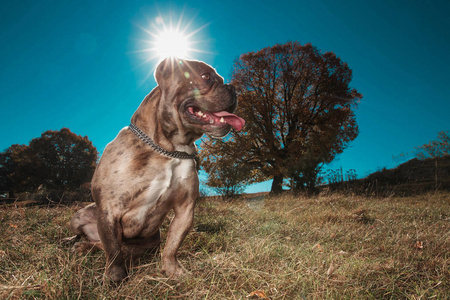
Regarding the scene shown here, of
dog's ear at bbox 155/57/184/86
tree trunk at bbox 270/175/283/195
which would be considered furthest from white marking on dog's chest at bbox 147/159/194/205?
tree trunk at bbox 270/175/283/195

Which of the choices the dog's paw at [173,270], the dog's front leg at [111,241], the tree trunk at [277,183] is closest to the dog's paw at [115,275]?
the dog's front leg at [111,241]

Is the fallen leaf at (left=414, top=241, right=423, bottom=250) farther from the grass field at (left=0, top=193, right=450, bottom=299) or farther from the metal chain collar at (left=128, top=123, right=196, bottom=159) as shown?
the metal chain collar at (left=128, top=123, right=196, bottom=159)

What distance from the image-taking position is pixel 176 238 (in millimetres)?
2455

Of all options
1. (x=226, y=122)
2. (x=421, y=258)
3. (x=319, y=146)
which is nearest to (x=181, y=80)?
(x=226, y=122)

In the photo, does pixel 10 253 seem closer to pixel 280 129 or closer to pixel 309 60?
pixel 280 129

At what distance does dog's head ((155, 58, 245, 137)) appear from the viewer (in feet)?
8.03

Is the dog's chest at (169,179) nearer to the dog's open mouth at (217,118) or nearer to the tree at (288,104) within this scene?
the dog's open mouth at (217,118)

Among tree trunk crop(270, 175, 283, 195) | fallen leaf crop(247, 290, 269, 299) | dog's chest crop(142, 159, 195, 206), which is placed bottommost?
fallen leaf crop(247, 290, 269, 299)

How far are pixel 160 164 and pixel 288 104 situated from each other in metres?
20.3

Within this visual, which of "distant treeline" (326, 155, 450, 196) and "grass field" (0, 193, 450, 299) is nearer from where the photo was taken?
"grass field" (0, 193, 450, 299)

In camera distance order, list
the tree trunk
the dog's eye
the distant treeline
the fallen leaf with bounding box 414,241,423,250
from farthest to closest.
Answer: the tree trunk → the distant treeline → the fallen leaf with bounding box 414,241,423,250 → the dog's eye

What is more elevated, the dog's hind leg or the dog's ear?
the dog's ear

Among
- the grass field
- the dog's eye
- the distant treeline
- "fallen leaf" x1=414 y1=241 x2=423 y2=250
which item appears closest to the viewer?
the grass field

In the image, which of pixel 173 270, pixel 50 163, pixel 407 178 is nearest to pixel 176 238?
pixel 173 270
